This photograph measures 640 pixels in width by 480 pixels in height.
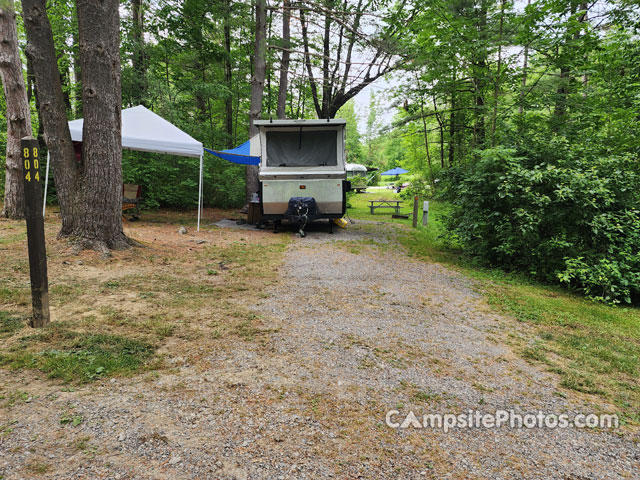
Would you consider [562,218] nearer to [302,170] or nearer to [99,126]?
[302,170]

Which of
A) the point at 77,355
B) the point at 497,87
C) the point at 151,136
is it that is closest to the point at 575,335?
the point at 77,355

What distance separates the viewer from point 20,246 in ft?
19.4

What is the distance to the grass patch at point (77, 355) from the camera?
2566 mm

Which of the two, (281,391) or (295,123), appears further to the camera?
(295,123)

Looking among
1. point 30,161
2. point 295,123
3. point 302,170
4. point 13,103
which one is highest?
point 13,103

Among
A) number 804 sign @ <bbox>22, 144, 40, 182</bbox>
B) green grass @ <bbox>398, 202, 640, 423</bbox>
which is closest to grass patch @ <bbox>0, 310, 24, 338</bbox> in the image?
number 804 sign @ <bbox>22, 144, 40, 182</bbox>

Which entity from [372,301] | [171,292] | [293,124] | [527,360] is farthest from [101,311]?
[293,124]

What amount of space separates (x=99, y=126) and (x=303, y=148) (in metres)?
5.00

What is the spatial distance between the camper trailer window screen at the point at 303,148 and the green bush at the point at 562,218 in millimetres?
3968

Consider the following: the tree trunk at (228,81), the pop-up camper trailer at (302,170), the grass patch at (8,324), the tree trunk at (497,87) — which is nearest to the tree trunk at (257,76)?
the pop-up camper trailer at (302,170)

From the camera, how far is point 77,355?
2.77m

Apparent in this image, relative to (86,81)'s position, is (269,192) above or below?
below

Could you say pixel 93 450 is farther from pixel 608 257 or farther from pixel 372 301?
pixel 608 257

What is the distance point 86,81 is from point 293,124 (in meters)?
4.71
